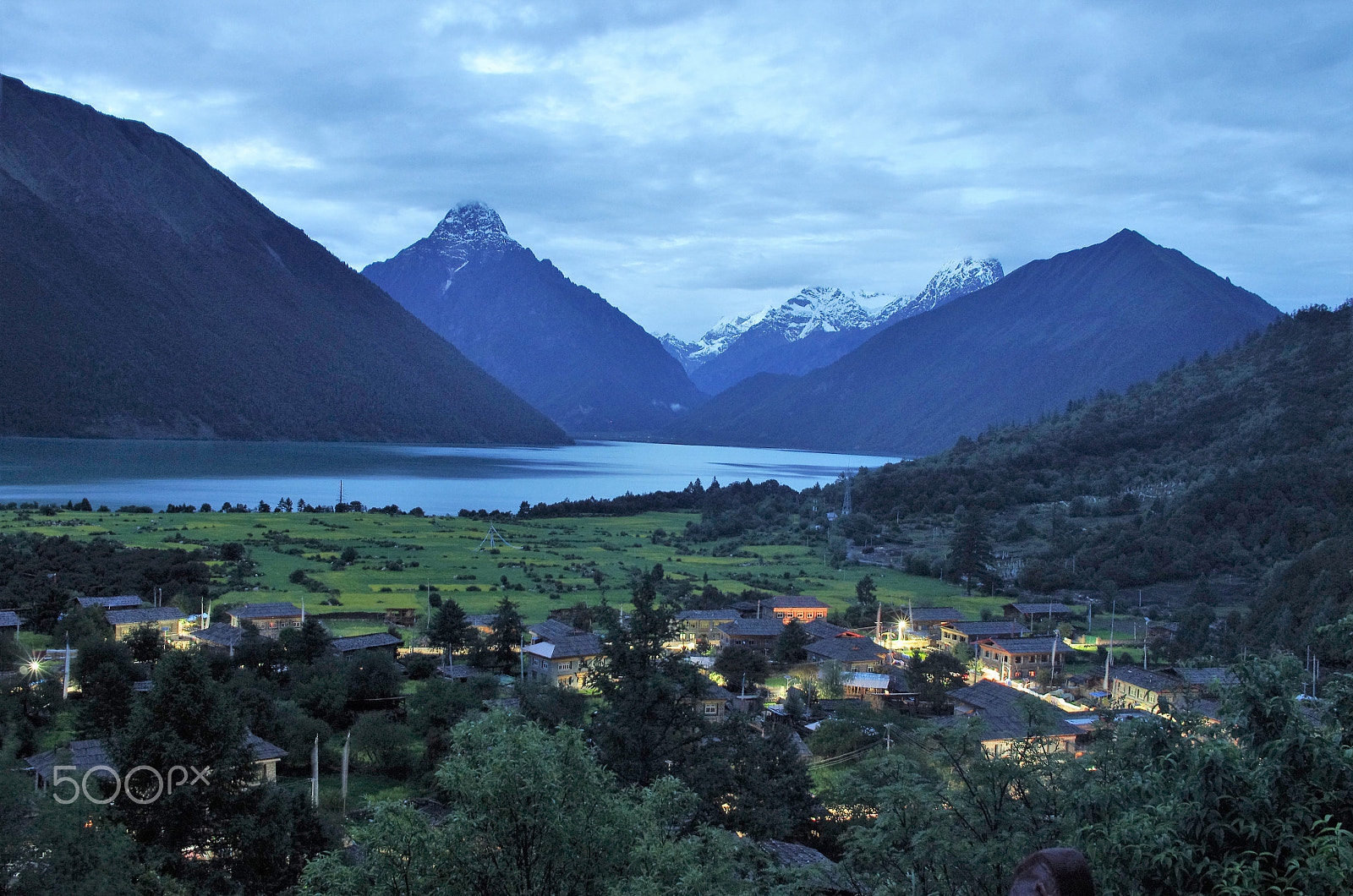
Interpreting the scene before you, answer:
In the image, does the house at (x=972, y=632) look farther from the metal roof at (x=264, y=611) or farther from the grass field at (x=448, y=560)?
the metal roof at (x=264, y=611)

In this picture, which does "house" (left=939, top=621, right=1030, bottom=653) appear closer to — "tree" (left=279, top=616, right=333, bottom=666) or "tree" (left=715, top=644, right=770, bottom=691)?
"tree" (left=715, top=644, right=770, bottom=691)

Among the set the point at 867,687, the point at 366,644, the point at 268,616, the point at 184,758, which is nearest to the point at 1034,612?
the point at 867,687

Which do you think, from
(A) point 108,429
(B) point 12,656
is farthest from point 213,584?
(A) point 108,429

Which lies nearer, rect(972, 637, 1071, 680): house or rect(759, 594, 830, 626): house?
rect(972, 637, 1071, 680): house

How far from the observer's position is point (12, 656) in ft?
77.8

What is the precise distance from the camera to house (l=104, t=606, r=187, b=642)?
27997 mm

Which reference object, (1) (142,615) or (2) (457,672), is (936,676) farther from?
(1) (142,615)

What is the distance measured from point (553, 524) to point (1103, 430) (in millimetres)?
59915

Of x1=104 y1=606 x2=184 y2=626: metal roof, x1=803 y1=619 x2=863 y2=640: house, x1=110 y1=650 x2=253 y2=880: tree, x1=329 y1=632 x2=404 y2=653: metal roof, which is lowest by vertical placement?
x1=803 y1=619 x2=863 y2=640: house

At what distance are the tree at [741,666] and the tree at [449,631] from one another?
794 centimetres

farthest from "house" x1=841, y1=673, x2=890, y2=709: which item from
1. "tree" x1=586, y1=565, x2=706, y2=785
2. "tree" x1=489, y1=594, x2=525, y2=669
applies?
"tree" x1=586, y1=565, x2=706, y2=785

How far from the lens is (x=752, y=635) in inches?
1337

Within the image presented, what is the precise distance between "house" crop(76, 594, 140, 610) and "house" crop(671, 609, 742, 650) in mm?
18375

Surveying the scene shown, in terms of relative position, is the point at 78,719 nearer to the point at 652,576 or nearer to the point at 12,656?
the point at 12,656
